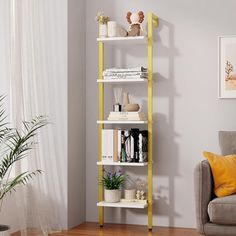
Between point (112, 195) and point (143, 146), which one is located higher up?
point (143, 146)

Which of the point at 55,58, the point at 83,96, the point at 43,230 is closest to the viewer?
the point at 43,230

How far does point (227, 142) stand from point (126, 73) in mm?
1086

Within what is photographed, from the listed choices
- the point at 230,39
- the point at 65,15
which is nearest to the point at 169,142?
the point at 230,39

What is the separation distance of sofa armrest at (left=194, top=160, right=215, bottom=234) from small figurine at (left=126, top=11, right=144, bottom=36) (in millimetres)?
1468

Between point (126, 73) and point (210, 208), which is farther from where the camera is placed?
point (126, 73)

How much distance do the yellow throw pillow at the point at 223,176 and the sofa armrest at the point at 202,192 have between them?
99 millimetres

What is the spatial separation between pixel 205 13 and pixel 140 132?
123cm

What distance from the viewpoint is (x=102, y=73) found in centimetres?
523

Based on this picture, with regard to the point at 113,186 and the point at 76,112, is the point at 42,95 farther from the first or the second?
the point at 113,186

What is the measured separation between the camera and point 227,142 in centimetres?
482

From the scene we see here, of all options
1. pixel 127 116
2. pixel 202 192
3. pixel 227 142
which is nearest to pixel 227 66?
pixel 227 142

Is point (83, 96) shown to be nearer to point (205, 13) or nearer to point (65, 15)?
point (65, 15)

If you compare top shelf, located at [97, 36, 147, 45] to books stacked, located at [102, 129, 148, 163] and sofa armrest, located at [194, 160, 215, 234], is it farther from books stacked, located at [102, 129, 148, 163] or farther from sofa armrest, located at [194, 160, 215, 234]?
sofa armrest, located at [194, 160, 215, 234]

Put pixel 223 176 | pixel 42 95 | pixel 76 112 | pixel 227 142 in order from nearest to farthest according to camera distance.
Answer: pixel 223 176, pixel 227 142, pixel 42 95, pixel 76 112
